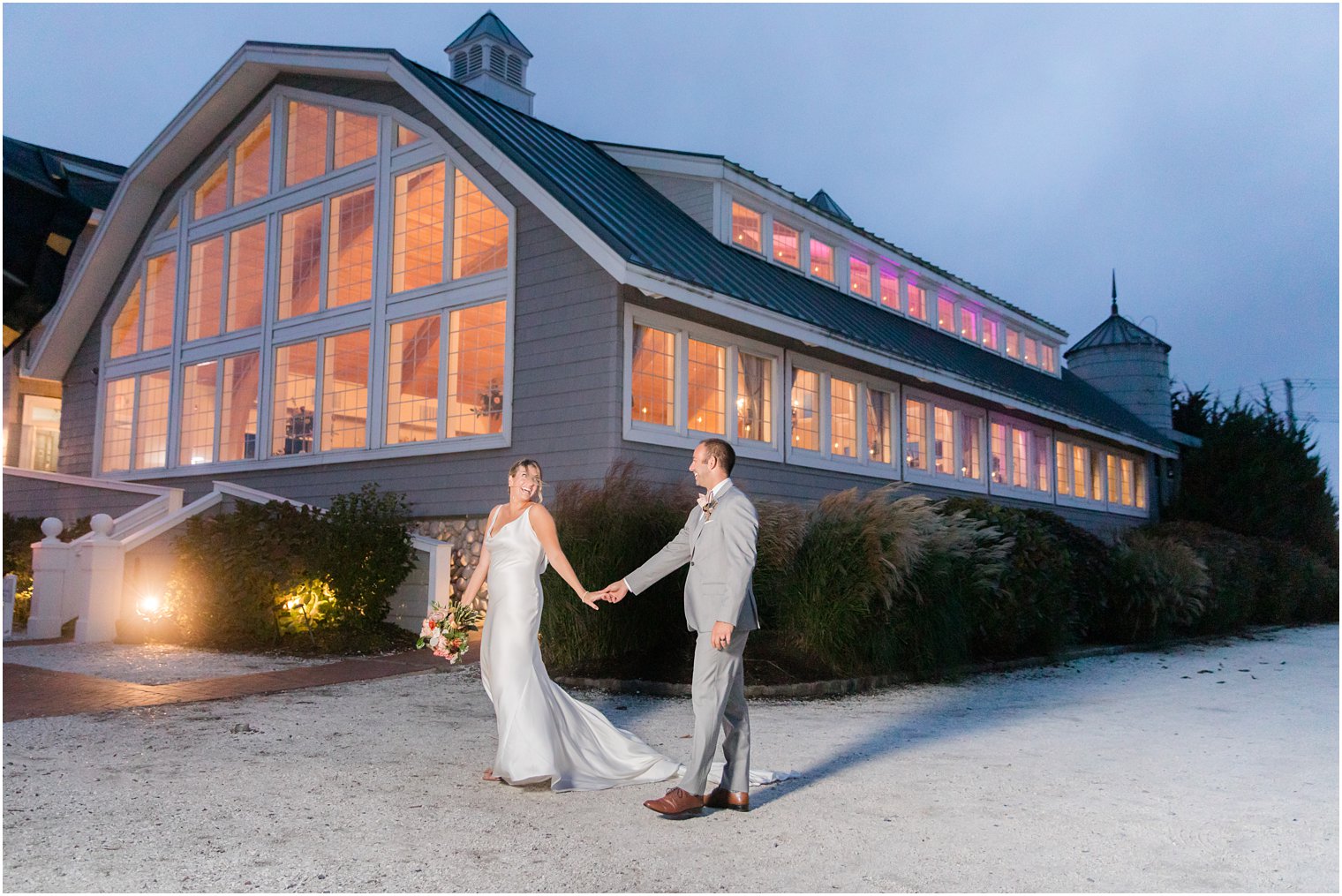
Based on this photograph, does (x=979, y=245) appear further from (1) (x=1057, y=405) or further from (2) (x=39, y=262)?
(2) (x=39, y=262)

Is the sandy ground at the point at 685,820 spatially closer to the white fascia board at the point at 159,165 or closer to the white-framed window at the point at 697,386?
the white-framed window at the point at 697,386

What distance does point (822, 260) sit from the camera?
19.7 metres

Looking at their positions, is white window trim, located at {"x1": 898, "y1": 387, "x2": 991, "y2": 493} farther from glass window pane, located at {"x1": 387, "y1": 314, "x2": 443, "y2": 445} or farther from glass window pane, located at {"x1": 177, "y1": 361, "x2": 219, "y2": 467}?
glass window pane, located at {"x1": 177, "y1": 361, "x2": 219, "y2": 467}

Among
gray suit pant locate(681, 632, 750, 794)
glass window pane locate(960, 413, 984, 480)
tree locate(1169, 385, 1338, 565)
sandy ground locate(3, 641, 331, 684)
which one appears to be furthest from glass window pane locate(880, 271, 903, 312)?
gray suit pant locate(681, 632, 750, 794)

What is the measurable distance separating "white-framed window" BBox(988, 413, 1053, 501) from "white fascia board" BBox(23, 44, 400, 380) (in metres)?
13.3

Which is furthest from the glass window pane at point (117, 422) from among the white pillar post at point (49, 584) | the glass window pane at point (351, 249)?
the white pillar post at point (49, 584)

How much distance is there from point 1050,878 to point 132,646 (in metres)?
11.1

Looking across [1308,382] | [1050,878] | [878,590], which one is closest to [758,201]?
[878,590]

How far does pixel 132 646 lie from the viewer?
12250 millimetres

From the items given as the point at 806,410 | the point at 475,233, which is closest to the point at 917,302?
the point at 806,410

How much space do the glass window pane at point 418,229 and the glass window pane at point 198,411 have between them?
4631 millimetres

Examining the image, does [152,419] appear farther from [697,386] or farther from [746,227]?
[746,227]

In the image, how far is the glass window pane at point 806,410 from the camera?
1588 cm

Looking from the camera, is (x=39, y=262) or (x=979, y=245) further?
(x=979, y=245)
